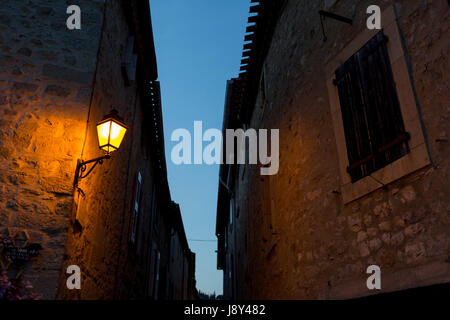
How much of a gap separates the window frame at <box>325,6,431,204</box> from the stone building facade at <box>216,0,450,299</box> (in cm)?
1

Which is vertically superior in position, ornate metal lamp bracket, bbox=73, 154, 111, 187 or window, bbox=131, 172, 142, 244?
window, bbox=131, 172, 142, 244

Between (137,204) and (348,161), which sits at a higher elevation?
(137,204)

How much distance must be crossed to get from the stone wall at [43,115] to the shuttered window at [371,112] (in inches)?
132

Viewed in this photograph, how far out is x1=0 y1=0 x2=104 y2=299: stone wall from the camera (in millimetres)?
4273

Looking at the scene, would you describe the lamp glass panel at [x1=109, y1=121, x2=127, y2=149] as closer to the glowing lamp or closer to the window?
the glowing lamp

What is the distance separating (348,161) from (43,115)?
12.5 ft

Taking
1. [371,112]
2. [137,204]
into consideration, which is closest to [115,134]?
[371,112]

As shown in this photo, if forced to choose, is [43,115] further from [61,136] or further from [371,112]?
[371,112]

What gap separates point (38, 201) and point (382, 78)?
4.10 metres

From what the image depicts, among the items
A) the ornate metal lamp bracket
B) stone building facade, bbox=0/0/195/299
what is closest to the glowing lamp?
the ornate metal lamp bracket

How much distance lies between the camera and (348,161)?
5.05 m

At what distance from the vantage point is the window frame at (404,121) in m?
3.90

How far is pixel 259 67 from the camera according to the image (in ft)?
34.7

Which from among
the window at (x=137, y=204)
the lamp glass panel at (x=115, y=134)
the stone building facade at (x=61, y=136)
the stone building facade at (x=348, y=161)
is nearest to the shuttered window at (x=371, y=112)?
the stone building facade at (x=348, y=161)
